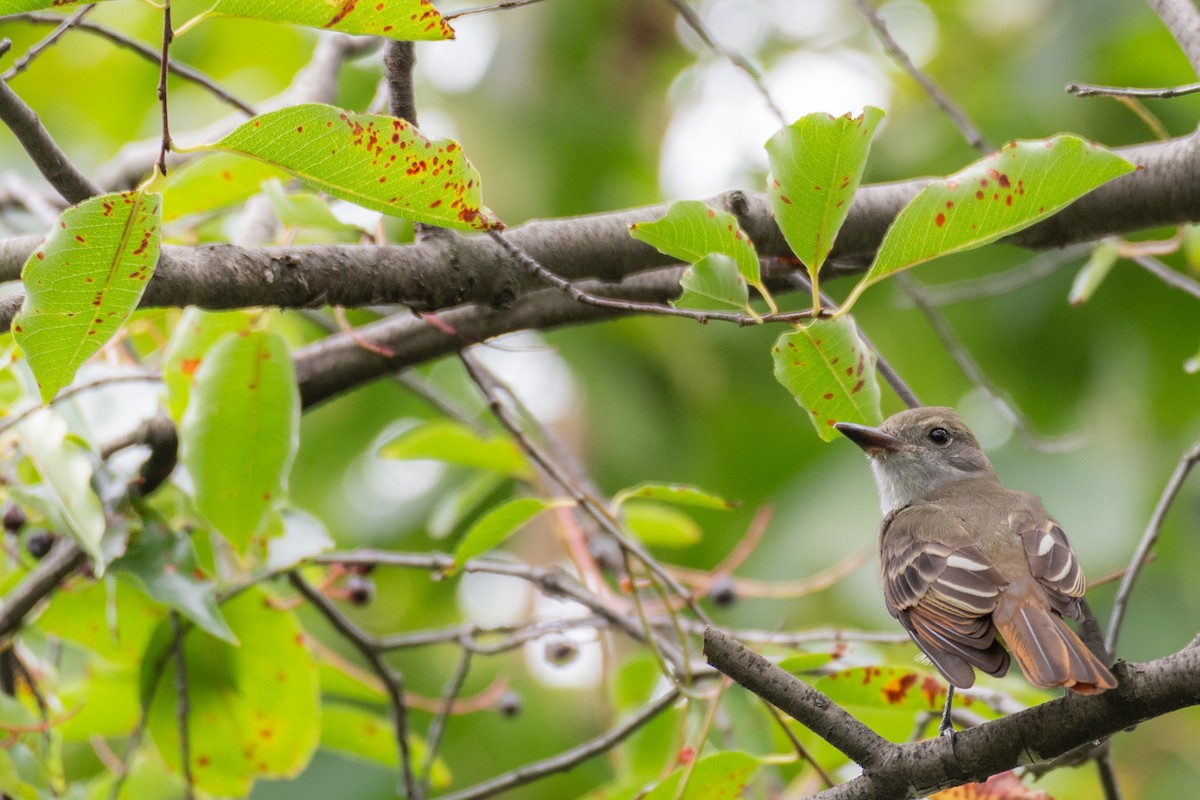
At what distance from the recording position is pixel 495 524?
10.1ft

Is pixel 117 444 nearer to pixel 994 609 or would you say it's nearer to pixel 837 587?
pixel 994 609

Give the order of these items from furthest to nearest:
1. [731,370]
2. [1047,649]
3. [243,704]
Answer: [731,370] < [243,704] < [1047,649]

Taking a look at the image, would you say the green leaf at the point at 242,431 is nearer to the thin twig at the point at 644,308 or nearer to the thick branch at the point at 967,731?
the thin twig at the point at 644,308

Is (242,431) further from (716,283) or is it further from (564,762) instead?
(716,283)

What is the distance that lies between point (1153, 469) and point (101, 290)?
7168 mm

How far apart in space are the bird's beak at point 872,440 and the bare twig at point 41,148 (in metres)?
1.61

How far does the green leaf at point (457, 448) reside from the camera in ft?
13.5

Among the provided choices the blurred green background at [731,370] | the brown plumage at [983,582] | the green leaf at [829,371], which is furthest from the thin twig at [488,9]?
the blurred green background at [731,370]

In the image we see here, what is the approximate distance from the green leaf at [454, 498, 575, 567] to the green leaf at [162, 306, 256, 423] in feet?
2.51

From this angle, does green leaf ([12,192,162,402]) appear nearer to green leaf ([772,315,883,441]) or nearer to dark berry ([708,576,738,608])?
green leaf ([772,315,883,441])

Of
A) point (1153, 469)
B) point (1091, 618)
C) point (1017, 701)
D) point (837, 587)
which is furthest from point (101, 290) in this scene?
point (1153, 469)

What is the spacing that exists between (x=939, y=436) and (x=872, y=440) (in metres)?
0.70

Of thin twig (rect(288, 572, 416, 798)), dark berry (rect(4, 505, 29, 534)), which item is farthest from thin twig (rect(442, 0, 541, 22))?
dark berry (rect(4, 505, 29, 534))

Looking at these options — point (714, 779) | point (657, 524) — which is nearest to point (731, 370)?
point (657, 524)
